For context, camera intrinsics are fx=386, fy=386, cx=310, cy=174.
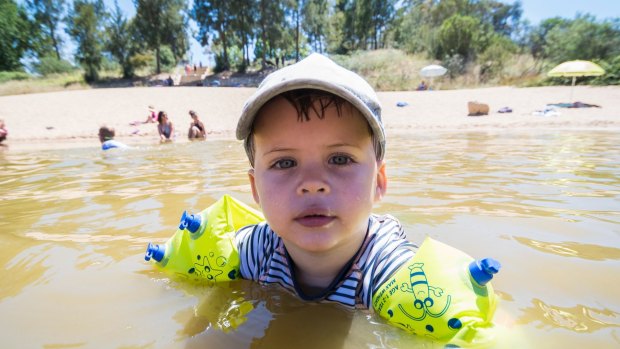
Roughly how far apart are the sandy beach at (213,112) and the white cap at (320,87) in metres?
11.7

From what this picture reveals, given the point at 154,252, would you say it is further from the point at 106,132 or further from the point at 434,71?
the point at 434,71

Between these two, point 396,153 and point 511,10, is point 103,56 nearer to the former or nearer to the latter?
point 396,153

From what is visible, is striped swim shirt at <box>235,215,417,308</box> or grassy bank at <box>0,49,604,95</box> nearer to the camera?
striped swim shirt at <box>235,215,417,308</box>

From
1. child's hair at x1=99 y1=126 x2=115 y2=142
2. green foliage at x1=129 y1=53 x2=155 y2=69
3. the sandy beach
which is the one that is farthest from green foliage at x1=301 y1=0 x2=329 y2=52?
child's hair at x1=99 y1=126 x2=115 y2=142

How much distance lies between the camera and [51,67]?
44.1 meters

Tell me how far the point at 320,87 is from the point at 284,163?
34 cm

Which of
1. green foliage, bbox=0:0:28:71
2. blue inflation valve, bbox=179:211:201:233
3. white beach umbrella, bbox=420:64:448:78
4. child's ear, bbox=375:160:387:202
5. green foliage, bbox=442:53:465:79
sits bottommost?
blue inflation valve, bbox=179:211:201:233

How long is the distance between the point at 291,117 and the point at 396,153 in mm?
6083

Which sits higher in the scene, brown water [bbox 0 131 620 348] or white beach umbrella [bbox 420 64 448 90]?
white beach umbrella [bbox 420 64 448 90]

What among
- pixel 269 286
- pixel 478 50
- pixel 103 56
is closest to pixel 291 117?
pixel 269 286

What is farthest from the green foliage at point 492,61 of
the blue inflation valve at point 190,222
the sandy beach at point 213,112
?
the blue inflation valve at point 190,222

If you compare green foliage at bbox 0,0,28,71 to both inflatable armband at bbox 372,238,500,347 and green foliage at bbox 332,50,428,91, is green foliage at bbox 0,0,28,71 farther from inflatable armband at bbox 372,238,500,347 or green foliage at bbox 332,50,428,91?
inflatable armband at bbox 372,238,500,347

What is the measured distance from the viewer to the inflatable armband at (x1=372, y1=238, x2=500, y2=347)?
1419mm

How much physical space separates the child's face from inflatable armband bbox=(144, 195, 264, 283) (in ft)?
2.15
